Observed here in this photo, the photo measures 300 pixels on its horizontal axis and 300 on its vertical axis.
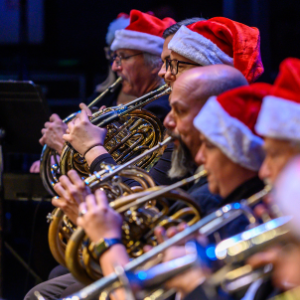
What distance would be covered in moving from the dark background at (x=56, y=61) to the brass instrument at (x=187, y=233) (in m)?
2.47

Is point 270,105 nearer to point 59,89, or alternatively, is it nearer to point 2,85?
point 2,85

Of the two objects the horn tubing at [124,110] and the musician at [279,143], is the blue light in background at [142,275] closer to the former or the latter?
the musician at [279,143]

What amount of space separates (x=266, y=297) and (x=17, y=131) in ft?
7.43

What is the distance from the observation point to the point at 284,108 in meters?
1.11

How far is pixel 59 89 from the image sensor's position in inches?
173

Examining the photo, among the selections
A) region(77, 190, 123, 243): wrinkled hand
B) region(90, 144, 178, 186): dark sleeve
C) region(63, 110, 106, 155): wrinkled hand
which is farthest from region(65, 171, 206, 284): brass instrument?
region(63, 110, 106, 155): wrinkled hand

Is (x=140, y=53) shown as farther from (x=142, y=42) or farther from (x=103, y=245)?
(x=103, y=245)

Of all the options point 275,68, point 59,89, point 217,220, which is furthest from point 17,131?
point 217,220

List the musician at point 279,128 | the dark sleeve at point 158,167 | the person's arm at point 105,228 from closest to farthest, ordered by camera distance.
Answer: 1. the musician at point 279,128
2. the person's arm at point 105,228
3. the dark sleeve at point 158,167

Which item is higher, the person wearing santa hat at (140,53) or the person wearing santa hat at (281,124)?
the person wearing santa hat at (281,124)

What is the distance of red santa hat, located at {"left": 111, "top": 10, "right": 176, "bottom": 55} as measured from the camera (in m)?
2.81

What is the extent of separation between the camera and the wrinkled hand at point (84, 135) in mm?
1976

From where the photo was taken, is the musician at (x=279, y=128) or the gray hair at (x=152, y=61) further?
the gray hair at (x=152, y=61)

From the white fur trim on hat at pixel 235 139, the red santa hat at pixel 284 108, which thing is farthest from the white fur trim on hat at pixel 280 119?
the white fur trim on hat at pixel 235 139
